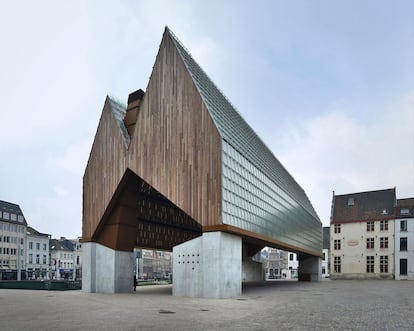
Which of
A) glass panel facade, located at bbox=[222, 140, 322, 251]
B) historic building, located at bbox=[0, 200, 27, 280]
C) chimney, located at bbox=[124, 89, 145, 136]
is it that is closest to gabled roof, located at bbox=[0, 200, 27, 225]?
historic building, located at bbox=[0, 200, 27, 280]

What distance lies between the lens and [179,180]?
32.2 meters

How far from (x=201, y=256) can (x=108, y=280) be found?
35.6ft

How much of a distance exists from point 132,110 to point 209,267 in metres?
17.4

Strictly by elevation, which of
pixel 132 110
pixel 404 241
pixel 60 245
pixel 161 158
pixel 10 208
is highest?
pixel 132 110

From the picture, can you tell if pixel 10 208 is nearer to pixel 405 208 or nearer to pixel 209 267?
pixel 209 267

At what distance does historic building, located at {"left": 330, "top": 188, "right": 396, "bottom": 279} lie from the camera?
262ft

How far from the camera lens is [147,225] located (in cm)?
4697

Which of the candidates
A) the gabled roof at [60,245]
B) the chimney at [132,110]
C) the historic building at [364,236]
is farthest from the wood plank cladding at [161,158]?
the gabled roof at [60,245]

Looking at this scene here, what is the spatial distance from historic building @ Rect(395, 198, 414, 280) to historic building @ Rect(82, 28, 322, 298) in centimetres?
4253

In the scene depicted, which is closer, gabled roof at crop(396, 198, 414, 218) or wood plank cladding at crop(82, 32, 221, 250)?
wood plank cladding at crop(82, 32, 221, 250)

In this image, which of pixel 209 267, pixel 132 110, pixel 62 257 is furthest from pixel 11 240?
pixel 209 267

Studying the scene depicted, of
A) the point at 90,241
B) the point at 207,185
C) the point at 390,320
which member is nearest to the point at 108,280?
the point at 90,241

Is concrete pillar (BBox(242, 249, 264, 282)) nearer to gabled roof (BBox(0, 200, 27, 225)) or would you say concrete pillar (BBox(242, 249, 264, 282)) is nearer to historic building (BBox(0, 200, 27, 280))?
historic building (BBox(0, 200, 27, 280))

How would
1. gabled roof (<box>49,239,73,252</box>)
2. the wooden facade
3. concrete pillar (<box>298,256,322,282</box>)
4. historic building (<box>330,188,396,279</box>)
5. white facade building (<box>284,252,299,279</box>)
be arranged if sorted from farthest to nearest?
white facade building (<box>284,252,299,279</box>)
gabled roof (<box>49,239,73,252</box>)
historic building (<box>330,188,396,279</box>)
concrete pillar (<box>298,256,322,282</box>)
the wooden facade
